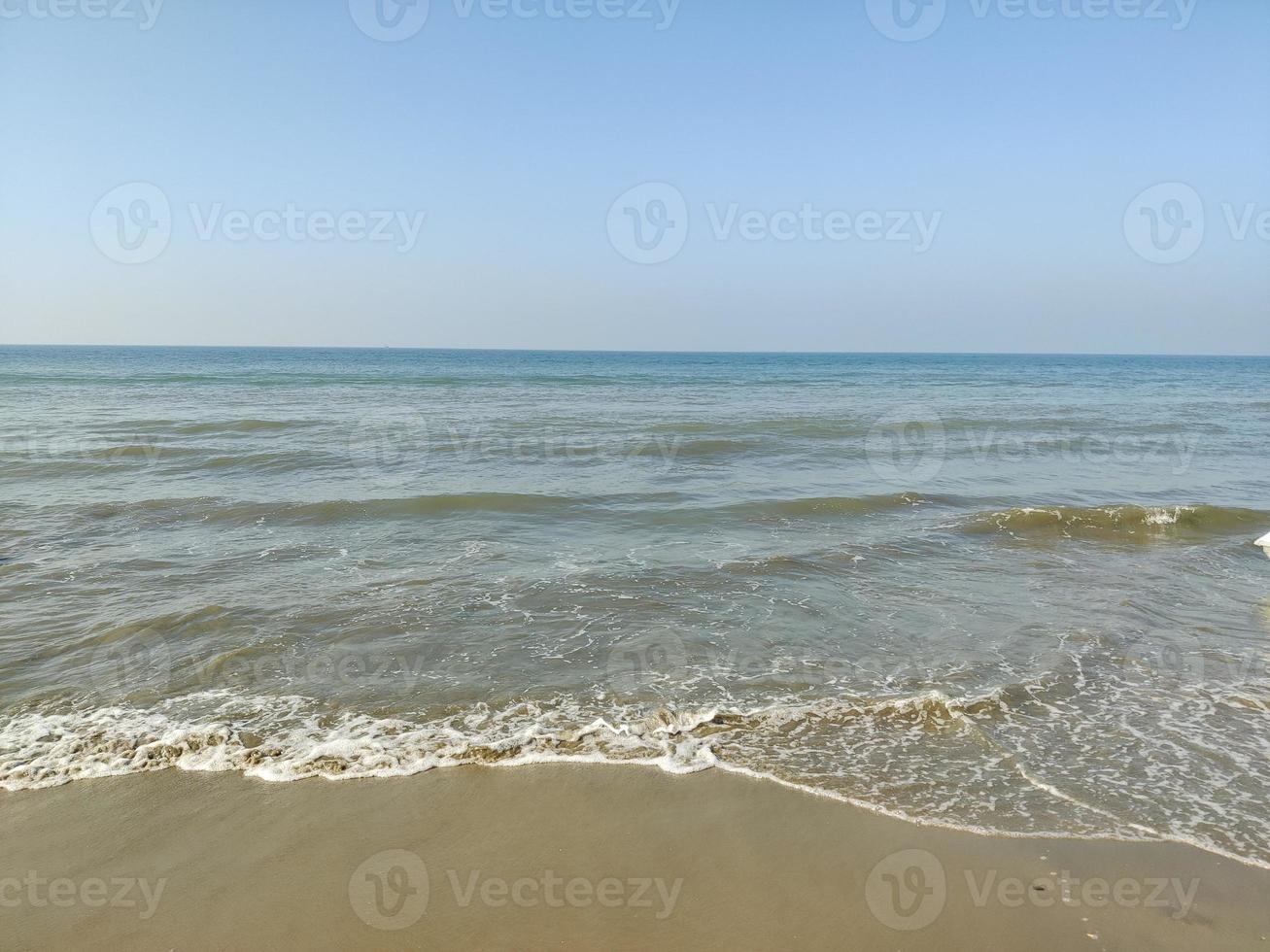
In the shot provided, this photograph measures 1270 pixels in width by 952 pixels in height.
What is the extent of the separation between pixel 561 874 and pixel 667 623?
391 centimetres

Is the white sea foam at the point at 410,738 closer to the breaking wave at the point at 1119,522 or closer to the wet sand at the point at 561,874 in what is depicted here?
the wet sand at the point at 561,874

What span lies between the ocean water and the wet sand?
0.32 m

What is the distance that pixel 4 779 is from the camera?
4.80 metres

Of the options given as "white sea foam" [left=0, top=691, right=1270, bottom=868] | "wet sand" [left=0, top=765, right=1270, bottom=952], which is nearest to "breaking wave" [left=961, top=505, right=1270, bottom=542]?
"white sea foam" [left=0, top=691, right=1270, bottom=868]

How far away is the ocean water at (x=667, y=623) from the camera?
513cm

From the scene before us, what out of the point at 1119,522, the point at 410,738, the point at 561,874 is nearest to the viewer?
the point at 561,874

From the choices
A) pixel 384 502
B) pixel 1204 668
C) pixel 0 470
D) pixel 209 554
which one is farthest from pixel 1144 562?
pixel 0 470

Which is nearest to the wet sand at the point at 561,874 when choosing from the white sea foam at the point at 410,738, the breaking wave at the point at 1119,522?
the white sea foam at the point at 410,738

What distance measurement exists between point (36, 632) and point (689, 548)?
746cm

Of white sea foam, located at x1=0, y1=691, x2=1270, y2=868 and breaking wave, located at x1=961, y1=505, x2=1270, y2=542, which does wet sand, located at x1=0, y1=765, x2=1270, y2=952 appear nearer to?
white sea foam, located at x1=0, y1=691, x2=1270, y2=868

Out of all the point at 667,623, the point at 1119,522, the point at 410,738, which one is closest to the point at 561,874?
the point at 410,738

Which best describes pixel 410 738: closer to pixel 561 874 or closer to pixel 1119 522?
pixel 561 874

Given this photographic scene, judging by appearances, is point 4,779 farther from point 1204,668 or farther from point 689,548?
point 1204,668

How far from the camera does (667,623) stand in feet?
25.5
